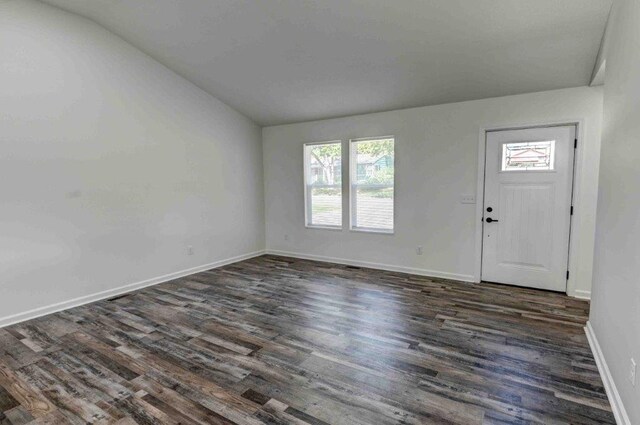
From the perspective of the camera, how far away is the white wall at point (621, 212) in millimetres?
1693

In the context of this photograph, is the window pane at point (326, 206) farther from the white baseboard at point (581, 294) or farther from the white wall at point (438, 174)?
the white baseboard at point (581, 294)

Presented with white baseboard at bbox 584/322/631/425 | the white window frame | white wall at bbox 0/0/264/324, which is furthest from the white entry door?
white wall at bbox 0/0/264/324

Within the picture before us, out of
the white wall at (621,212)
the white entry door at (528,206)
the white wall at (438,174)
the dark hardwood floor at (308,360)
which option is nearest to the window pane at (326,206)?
the white wall at (438,174)

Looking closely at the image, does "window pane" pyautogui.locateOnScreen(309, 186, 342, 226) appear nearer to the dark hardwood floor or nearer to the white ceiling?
the white ceiling

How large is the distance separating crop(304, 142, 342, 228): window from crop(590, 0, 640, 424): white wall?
11.5 ft

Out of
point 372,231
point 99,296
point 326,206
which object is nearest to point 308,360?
point 99,296

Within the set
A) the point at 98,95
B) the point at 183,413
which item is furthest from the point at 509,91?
the point at 98,95

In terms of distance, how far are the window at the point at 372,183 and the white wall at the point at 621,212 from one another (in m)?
2.71

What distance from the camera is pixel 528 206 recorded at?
13.4 feet

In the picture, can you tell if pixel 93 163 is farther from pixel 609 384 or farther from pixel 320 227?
pixel 609 384

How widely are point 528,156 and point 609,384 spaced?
9.04 feet

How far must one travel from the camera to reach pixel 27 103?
10.8 feet

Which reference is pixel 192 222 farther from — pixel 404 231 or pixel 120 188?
pixel 404 231

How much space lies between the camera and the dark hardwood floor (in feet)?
6.40
